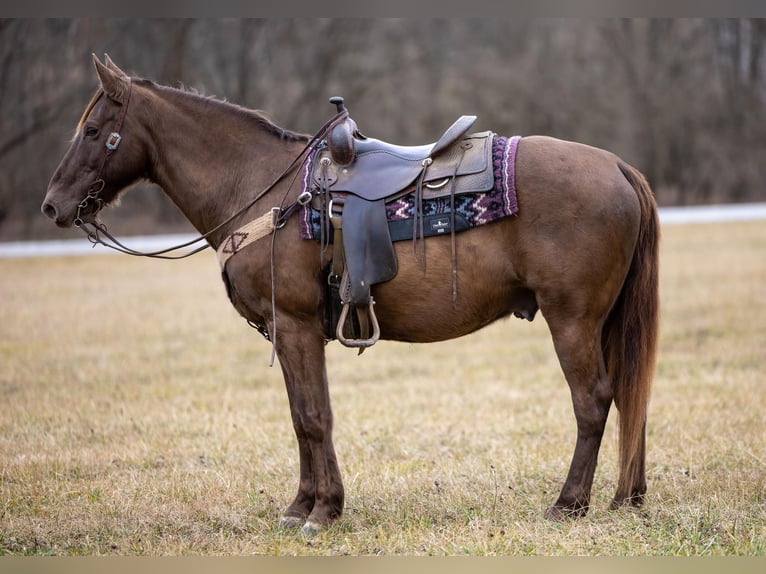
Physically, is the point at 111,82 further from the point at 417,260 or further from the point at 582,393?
the point at 582,393

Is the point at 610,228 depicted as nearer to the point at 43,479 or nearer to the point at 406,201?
the point at 406,201

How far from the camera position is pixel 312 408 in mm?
5016

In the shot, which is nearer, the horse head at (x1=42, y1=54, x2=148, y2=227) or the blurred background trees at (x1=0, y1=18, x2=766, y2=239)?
the horse head at (x1=42, y1=54, x2=148, y2=227)

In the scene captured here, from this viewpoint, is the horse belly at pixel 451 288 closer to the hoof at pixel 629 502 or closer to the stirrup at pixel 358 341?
the stirrup at pixel 358 341

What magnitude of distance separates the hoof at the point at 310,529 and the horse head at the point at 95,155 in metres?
2.27

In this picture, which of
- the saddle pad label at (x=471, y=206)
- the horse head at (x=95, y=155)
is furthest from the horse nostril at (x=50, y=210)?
the saddle pad label at (x=471, y=206)

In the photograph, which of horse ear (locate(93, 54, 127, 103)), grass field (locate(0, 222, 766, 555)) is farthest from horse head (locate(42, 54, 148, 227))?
grass field (locate(0, 222, 766, 555))

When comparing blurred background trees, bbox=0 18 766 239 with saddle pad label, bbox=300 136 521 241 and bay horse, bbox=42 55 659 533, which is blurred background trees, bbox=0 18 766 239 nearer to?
bay horse, bbox=42 55 659 533

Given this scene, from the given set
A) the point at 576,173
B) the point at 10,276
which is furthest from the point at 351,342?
the point at 10,276

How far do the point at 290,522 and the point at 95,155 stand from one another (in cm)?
251

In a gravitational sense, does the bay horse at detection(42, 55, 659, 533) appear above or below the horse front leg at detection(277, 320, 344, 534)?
above

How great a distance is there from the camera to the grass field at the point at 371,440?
4.83m

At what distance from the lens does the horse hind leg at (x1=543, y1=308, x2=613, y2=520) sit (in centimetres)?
484

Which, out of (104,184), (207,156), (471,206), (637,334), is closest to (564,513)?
(637,334)
